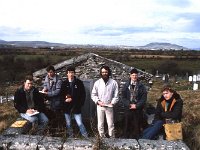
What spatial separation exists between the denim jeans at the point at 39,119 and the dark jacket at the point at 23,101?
0.39 ft

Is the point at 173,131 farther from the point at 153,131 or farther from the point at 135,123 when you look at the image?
the point at 135,123

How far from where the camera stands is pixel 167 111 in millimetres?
7551

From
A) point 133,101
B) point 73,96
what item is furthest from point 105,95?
point 73,96

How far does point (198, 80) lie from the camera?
30906mm

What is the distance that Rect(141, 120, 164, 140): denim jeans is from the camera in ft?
24.5

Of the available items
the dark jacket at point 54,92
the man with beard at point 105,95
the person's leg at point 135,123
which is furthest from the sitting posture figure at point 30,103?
the person's leg at point 135,123

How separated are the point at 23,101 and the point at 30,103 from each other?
0.17m

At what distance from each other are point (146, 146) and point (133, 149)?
25 centimetres

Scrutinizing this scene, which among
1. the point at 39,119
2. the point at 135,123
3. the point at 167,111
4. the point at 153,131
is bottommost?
the point at 153,131

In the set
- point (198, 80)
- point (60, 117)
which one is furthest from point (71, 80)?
point (198, 80)

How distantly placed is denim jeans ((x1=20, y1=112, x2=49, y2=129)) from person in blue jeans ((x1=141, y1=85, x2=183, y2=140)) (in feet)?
7.53

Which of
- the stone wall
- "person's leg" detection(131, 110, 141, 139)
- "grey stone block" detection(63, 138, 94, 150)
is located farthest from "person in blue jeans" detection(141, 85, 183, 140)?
"grey stone block" detection(63, 138, 94, 150)

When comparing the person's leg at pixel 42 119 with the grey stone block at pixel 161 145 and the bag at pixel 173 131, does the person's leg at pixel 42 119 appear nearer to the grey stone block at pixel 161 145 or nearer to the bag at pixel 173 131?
the grey stone block at pixel 161 145

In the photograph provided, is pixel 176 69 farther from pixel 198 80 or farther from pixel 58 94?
pixel 58 94
